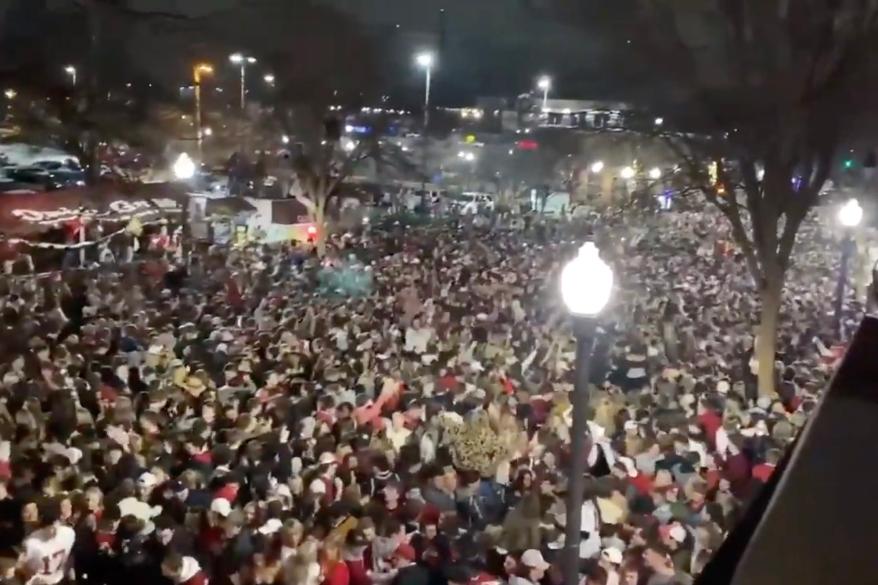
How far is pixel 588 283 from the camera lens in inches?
227

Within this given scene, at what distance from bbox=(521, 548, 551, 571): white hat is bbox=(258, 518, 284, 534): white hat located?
71.1 inches

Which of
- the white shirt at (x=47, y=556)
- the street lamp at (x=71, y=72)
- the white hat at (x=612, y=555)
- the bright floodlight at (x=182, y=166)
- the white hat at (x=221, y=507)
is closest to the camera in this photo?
the white shirt at (x=47, y=556)

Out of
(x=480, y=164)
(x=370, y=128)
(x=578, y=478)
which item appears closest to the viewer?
(x=578, y=478)

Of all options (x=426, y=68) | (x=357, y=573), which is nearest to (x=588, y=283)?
(x=357, y=573)

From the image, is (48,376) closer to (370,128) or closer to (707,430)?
(707,430)

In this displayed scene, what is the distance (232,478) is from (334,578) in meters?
1.51

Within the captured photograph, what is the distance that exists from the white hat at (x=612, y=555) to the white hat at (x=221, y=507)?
2.83m

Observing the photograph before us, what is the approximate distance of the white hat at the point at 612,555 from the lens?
652 cm

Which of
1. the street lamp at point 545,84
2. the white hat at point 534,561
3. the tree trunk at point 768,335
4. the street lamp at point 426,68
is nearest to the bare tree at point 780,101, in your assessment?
the tree trunk at point 768,335

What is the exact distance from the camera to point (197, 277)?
1805 cm

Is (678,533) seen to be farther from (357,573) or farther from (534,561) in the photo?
(357,573)

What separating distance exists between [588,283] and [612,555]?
2.11 m

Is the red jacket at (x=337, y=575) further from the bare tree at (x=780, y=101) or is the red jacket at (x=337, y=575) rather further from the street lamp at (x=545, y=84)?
the street lamp at (x=545, y=84)

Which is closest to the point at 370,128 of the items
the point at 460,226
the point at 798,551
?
the point at 460,226
